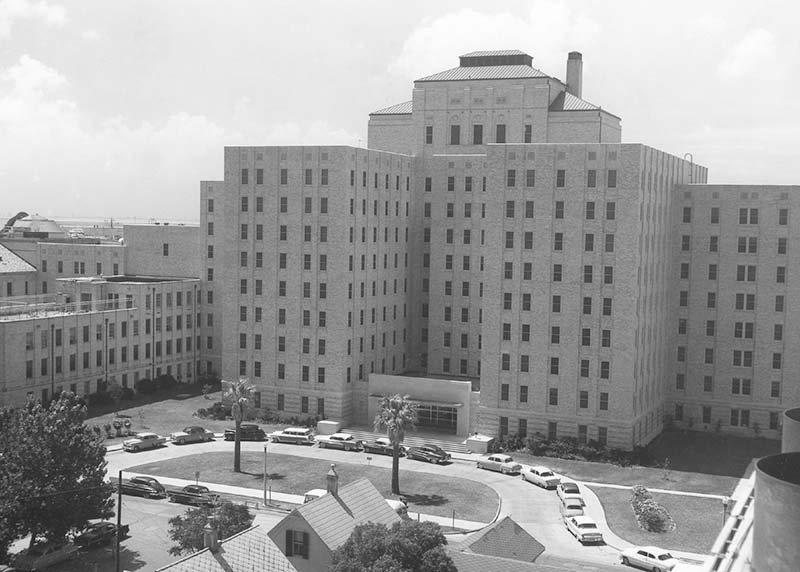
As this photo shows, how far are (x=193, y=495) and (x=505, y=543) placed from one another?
30.2 meters

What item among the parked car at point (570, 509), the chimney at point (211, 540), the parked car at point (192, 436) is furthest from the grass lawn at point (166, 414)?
the chimney at point (211, 540)

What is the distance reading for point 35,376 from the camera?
98.1 metres

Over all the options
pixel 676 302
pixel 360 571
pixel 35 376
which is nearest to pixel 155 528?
pixel 360 571

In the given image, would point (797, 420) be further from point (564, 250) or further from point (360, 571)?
point (564, 250)

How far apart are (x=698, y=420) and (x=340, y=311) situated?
128ft

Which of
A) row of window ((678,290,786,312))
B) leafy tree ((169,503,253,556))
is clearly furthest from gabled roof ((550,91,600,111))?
leafy tree ((169,503,253,556))

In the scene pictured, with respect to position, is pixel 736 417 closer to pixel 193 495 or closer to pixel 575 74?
pixel 575 74

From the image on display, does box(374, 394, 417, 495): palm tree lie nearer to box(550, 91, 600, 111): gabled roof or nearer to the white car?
the white car

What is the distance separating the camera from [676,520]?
234 ft

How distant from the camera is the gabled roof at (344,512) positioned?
4997cm

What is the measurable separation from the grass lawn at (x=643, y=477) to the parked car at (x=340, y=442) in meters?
15.5

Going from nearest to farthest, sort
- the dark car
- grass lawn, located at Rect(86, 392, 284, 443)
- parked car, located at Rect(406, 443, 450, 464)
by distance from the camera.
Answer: parked car, located at Rect(406, 443, 450, 464) < the dark car < grass lawn, located at Rect(86, 392, 284, 443)

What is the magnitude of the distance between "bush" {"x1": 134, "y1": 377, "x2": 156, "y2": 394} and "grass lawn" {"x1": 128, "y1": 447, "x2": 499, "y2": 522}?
26882 mm

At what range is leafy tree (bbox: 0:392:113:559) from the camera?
188ft
